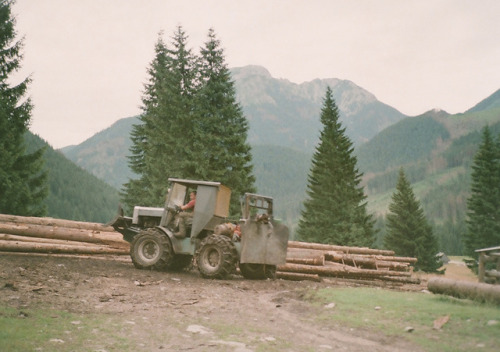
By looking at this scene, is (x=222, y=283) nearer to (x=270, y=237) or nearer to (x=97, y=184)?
(x=270, y=237)

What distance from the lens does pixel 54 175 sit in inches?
4331

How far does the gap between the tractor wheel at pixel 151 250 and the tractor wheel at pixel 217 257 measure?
3.48 ft

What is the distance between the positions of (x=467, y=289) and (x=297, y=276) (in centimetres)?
655

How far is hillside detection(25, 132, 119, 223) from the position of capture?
9919cm

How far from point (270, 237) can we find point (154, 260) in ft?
12.4

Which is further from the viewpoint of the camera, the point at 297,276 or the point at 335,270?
the point at 335,270

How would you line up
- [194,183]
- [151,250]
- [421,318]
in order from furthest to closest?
[151,250] < [194,183] < [421,318]

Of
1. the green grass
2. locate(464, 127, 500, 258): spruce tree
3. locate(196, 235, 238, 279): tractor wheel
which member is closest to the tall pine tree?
locate(196, 235, 238, 279): tractor wheel

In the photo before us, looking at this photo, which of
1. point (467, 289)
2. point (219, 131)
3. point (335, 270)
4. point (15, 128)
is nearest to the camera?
point (467, 289)

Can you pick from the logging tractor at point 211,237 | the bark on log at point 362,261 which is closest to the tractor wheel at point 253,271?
the logging tractor at point 211,237

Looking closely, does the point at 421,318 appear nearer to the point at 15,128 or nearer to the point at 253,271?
the point at 253,271

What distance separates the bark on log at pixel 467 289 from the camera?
24.8 feet

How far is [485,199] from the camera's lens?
41.6 m

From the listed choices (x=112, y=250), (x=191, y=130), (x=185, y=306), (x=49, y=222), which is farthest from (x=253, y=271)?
(x=191, y=130)
